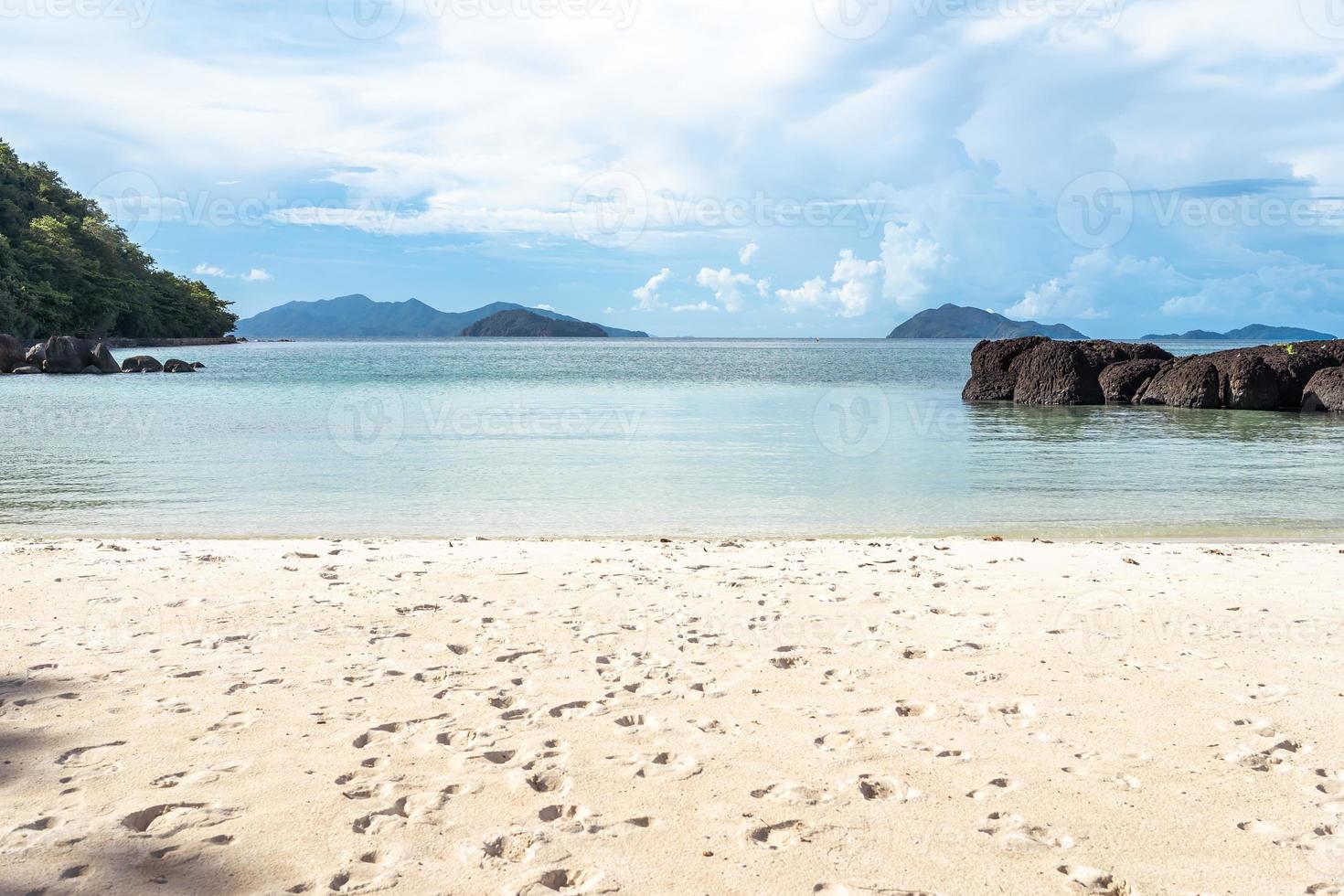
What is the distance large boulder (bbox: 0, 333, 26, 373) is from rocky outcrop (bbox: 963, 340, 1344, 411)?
53.3 meters

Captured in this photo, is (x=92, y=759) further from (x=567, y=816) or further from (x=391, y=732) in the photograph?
(x=567, y=816)

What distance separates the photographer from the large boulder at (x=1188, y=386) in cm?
3059

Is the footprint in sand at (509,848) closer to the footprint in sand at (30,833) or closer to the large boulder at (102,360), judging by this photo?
the footprint in sand at (30,833)

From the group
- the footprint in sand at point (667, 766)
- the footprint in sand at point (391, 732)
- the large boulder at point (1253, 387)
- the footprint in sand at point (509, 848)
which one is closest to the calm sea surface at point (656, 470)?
the large boulder at point (1253, 387)

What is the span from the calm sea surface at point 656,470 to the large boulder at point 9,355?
24.8m

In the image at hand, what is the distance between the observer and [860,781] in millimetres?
4156

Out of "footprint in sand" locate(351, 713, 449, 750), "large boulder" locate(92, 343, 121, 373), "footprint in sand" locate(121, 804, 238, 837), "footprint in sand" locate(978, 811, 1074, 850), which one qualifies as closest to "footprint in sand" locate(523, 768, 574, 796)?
"footprint in sand" locate(351, 713, 449, 750)

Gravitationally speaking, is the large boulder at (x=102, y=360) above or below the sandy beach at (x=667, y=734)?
above

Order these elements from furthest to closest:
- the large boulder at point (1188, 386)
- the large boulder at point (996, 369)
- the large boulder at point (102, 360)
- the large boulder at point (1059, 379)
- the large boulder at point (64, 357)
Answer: the large boulder at point (102, 360), the large boulder at point (64, 357), the large boulder at point (996, 369), the large boulder at point (1059, 379), the large boulder at point (1188, 386)

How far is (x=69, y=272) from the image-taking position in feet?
284

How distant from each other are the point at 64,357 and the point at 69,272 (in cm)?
4157

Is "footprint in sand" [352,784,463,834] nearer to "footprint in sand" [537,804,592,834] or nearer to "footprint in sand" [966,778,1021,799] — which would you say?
"footprint in sand" [537,804,592,834]

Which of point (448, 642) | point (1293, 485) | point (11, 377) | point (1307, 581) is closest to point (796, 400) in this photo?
point (1293, 485)

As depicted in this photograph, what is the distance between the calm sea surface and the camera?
1225 centimetres
